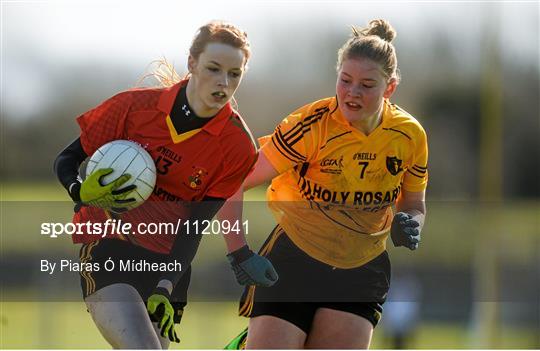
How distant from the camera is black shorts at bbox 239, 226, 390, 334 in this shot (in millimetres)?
4758

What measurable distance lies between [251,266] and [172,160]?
704 mm

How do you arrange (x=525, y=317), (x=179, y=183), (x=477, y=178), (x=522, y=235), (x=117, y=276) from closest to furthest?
(x=117, y=276) → (x=179, y=183) → (x=477, y=178) → (x=522, y=235) → (x=525, y=317)

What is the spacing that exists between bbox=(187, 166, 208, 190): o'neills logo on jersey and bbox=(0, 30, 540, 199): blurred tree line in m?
0.55

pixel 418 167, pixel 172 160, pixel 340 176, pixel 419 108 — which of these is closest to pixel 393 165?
pixel 418 167

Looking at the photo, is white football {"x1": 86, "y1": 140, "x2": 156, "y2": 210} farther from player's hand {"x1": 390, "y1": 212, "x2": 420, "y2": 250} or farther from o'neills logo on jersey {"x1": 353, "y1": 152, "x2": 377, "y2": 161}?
player's hand {"x1": 390, "y1": 212, "x2": 420, "y2": 250}

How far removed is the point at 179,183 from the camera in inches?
185

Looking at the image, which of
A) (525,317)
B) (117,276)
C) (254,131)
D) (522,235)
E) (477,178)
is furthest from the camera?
(525,317)

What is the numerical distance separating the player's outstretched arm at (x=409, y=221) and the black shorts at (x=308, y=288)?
10.0 inches

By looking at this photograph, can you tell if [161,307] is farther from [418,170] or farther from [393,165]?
[418,170]

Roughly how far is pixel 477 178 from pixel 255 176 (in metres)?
5.10

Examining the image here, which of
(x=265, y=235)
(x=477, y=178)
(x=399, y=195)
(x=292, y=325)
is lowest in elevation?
(x=292, y=325)

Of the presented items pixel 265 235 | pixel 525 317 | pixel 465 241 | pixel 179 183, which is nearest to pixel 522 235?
pixel 465 241

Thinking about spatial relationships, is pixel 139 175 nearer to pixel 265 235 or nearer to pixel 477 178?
pixel 265 235

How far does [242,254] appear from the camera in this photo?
482 centimetres
